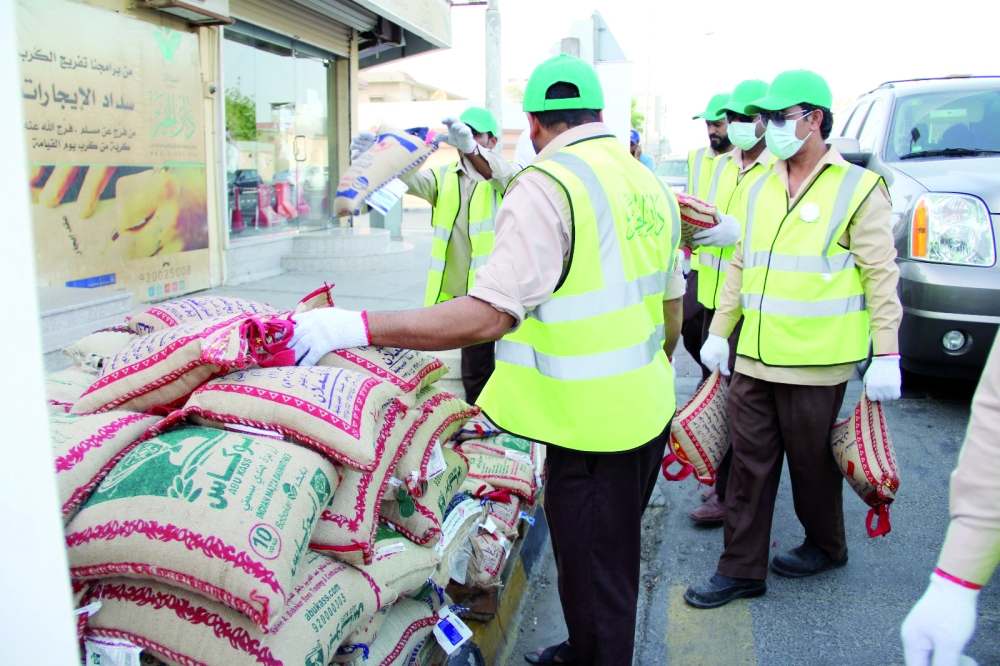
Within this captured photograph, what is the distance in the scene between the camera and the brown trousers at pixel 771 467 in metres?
3.18

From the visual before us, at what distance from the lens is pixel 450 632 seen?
2.52 meters

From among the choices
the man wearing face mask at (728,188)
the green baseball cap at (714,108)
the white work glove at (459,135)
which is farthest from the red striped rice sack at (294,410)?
the green baseball cap at (714,108)

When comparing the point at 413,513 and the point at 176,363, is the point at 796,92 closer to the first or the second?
the point at 413,513

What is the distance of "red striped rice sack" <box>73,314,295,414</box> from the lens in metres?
2.10

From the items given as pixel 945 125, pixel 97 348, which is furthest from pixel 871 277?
pixel 945 125

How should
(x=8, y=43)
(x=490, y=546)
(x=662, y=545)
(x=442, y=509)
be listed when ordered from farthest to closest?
(x=662, y=545) < (x=490, y=546) < (x=442, y=509) < (x=8, y=43)

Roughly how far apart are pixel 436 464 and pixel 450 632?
0.53 meters

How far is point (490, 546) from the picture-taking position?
2982mm

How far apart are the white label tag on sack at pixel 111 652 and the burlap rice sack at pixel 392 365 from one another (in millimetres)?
884

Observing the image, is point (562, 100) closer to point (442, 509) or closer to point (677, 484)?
point (442, 509)

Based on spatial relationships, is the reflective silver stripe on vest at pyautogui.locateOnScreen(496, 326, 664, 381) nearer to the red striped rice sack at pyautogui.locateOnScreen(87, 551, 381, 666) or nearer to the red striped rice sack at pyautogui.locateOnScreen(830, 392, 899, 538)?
the red striped rice sack at pyautogui.locateOnScreen(87, 551, 381, 666)

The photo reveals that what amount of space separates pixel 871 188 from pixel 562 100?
139cm

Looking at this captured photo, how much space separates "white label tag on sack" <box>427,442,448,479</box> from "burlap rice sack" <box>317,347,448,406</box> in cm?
19

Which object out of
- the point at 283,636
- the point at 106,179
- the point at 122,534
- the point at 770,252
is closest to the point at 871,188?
the point at 770,252
